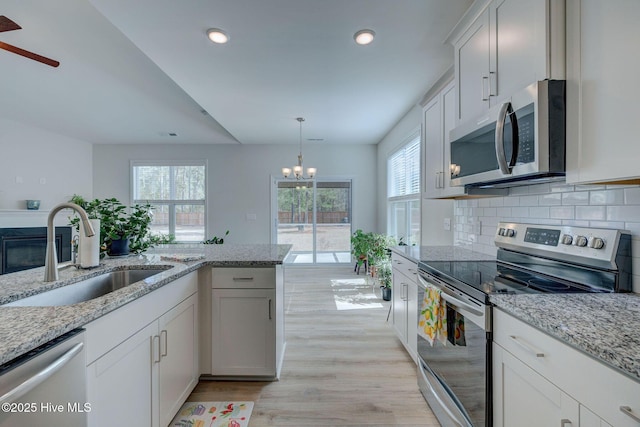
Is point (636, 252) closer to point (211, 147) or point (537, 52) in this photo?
point (537, 52)

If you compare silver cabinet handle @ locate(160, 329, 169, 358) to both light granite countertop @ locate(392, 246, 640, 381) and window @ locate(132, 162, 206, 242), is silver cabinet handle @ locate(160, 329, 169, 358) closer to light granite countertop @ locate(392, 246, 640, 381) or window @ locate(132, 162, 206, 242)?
light granite countertop @ locate(392, 246, 640, 381)

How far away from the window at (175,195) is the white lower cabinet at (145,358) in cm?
465

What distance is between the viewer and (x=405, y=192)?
14.8 ft

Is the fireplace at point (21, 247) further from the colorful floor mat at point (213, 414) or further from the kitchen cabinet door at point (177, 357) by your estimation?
the colorful floor mat at point (213, 414)

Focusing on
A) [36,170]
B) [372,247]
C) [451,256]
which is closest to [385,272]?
[372,247]

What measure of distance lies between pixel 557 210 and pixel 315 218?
4826mm

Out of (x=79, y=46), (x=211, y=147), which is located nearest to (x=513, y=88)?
(x=79, y=46)

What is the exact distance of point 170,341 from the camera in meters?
1.61

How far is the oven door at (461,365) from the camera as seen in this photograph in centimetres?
119

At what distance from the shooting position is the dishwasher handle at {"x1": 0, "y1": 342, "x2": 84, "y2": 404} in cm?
70

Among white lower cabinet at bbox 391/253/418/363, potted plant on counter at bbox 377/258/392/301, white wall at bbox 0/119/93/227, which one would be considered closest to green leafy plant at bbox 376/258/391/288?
potted plant on counter at bbox 377/258/392/301

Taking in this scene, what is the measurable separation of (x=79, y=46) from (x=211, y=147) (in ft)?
10.7

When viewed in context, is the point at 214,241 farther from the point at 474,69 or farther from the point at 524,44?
the point at 524,44

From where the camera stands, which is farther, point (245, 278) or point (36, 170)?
point (36, 170)
